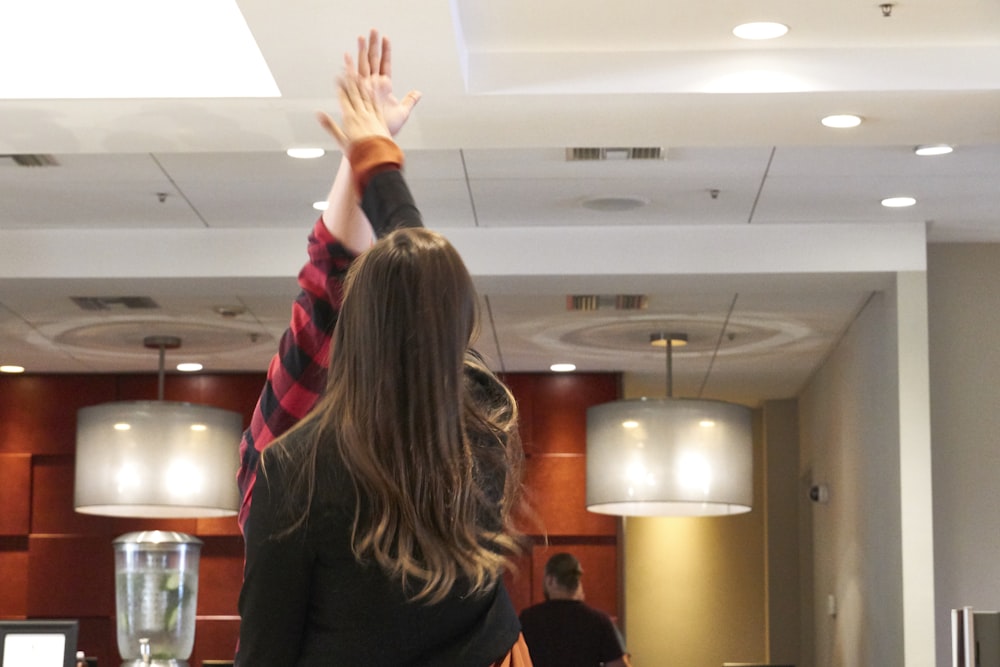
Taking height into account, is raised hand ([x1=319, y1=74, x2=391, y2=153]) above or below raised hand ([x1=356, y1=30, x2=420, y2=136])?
below

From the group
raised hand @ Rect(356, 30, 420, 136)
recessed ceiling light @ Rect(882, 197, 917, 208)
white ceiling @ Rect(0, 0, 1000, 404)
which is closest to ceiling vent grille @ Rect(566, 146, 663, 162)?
white ceiling @ Rect(0, 0, 1000, 404)

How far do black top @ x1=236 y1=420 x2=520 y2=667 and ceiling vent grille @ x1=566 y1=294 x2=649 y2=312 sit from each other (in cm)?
528

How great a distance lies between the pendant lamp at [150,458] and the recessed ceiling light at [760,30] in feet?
11.8

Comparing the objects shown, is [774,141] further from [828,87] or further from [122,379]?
[122,379]

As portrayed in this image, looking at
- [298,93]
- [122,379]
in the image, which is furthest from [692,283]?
[122,379]

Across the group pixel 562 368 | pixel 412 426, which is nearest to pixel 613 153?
pixel 412 426

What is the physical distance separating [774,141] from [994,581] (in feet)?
7.93

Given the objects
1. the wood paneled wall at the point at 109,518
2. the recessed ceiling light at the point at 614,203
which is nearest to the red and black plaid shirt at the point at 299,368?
the recessed ceiling light at the point at 614,203

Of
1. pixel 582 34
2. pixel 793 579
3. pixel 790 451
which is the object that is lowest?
pixel 793 579

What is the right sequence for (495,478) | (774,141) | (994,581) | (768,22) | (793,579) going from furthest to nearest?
(793,579) < (994,581) < (774,141) < (768,22) < (495,478)

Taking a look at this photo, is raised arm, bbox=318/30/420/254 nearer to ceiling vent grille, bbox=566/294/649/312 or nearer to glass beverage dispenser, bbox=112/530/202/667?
glass beverage dispenser, bbox=112/530/202/667

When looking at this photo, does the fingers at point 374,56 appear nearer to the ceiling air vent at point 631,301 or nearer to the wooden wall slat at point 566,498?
the ceiling air vent at point 631,301

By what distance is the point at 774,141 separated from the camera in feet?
14.1

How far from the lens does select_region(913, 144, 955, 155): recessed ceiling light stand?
4.63 meters
